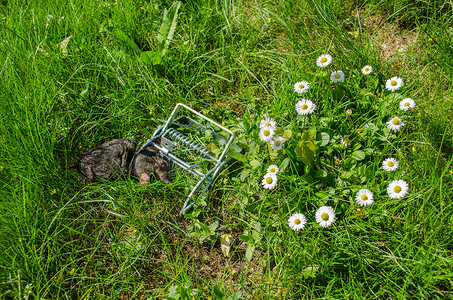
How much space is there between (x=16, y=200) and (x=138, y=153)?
67 cm

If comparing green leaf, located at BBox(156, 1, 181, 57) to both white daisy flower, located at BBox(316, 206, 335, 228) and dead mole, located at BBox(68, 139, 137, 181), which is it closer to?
dead mole, located at BBox(68, 139, 137, 181)

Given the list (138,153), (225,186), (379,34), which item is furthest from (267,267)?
(379,34)

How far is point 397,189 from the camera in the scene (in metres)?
1.75

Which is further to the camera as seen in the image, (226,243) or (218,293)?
(226,243)

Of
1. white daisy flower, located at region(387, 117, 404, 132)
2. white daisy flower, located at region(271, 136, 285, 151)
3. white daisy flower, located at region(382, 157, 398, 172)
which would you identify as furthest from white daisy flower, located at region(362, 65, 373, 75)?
white daisy flower, located at region(271, 136, 285, 151)

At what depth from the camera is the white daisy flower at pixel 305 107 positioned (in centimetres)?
200

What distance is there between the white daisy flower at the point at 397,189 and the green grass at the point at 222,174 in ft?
0.16

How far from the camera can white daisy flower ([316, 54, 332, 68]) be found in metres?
2.12

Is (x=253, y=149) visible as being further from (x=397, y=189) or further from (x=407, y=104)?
(x=407, y=104)

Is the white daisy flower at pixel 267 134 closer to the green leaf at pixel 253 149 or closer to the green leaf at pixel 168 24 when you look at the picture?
the green leaf at pixel 253 149

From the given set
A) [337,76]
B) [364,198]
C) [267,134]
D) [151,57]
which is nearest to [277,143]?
[267,134]

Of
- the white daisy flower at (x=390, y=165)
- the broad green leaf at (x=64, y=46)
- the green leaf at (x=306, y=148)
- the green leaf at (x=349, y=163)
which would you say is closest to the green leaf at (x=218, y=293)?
the green leaf at (x=306, y=148)

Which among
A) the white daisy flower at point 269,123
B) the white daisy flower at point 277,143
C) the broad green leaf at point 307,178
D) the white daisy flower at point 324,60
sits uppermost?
the white daisy flower at point 324,60

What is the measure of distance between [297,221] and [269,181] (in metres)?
0.25
